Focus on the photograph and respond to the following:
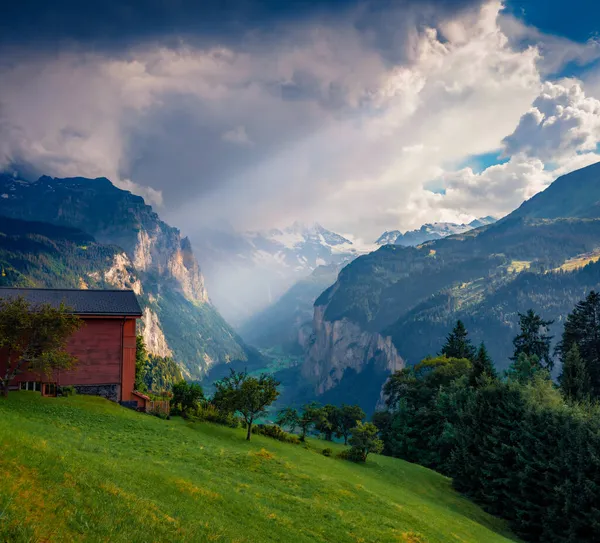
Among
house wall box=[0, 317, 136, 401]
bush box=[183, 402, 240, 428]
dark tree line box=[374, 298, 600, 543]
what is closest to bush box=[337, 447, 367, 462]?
dark tree line box=[374, 298, 600, 543]

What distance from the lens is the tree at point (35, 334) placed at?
39.4 m

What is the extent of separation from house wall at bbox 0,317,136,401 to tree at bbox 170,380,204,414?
5.74 metres

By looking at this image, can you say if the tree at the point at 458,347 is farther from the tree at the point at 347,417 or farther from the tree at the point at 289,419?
the tree at the point at 289,419

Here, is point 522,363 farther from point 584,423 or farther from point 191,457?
point 191,457

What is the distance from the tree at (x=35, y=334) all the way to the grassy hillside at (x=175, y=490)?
348 centimetres

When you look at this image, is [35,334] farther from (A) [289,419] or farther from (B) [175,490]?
(A) [289,419]

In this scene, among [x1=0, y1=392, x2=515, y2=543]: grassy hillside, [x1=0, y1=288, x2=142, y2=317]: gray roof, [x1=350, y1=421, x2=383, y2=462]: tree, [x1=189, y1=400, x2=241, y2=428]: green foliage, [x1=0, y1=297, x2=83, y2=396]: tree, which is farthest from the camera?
[x1=350, y1=421, x2=383, y2=462]: tree

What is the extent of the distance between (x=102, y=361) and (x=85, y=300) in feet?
30.4

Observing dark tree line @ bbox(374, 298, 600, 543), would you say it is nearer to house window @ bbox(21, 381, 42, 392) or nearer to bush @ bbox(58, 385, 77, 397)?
bush @ bbox(58, 385, 77, 397)

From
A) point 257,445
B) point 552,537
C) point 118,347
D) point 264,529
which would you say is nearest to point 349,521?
point 264,529

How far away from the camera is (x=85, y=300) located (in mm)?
54000

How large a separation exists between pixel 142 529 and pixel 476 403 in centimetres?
4847

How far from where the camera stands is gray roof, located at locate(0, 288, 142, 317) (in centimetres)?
5115

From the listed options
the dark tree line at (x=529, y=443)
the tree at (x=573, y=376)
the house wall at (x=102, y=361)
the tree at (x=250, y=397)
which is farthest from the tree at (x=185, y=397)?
the tree at (x=573, y=376)
